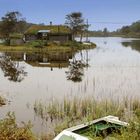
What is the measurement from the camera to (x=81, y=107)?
55.3ft

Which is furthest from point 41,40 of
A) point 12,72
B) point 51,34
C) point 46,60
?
point 12,72

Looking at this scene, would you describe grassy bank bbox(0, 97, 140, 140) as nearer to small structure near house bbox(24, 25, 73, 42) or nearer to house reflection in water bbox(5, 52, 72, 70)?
house reflection in water bbox(5, 52, 72, 70)

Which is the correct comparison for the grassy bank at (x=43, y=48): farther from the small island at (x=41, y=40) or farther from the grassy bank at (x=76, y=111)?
the grassy bank at (x=76, y=111)

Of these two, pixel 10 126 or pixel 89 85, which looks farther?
pixel 89 85

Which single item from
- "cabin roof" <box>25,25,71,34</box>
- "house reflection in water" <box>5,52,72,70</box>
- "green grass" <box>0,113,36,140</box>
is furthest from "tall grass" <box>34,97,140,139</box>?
"cabin roof" <box>25,25,71,34</box>

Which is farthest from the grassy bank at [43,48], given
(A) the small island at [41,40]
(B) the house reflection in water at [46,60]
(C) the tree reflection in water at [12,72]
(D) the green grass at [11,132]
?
(D) the green grass at [11,132]

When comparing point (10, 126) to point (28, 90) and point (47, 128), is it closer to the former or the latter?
point (47, 128)

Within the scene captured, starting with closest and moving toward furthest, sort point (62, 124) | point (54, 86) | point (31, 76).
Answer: point (62, 124)
point (54, 86)
point (31, 76)

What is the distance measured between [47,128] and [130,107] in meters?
4.90

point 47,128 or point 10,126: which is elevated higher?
point 10,126

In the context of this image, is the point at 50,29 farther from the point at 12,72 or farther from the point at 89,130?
the point at 89,130

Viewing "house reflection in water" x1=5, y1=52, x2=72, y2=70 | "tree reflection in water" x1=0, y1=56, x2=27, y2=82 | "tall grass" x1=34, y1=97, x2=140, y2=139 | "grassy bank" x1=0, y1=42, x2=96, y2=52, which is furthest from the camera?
"grassy bank" x1=0, y1=42, x2=96, y2=52

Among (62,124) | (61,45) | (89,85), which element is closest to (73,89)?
(89,85)

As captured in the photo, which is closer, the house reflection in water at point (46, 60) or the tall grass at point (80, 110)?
the tall grass at point (80, 110)
